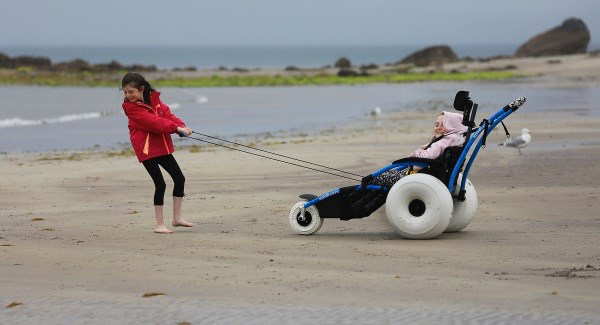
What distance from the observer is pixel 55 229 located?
9.71 m

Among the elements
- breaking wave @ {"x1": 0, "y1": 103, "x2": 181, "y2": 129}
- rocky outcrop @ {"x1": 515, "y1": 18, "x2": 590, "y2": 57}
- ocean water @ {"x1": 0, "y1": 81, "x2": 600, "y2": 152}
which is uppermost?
rocky outcrop @ {"x1": 515, "y1": 18, "x2": 590, "y2": 57}

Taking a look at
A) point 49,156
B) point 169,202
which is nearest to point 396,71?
point 49,156

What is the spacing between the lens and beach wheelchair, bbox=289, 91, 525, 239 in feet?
28.5

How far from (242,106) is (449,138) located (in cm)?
2659

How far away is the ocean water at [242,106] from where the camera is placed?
81.0 ft

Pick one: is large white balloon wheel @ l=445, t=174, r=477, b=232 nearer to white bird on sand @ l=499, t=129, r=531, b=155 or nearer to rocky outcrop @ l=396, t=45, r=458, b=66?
white bird on sand @ l=499, t=129, r=531, b=155

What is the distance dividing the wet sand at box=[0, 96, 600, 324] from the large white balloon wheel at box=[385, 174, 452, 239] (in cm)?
16

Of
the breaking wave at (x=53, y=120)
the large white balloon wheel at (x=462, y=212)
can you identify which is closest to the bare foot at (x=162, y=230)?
the large white balloon wheel at (x=462, y=212)

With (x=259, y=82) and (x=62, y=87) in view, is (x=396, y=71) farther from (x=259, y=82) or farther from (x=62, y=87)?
(x=62, y=87)

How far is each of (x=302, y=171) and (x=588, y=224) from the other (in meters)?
5.48

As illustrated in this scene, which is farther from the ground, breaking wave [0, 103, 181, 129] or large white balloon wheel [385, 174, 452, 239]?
large white balloon wheel [385, 174, 452, 239]

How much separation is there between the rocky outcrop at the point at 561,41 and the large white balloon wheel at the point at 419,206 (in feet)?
247

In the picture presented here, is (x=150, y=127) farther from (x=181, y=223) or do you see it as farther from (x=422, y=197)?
(x=422, y=197)

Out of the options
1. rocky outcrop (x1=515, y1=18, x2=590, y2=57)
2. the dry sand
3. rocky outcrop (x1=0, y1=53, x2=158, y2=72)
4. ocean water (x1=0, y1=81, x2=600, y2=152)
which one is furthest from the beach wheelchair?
rocky outcrop (x1=515, y1=18, x2=590, y2=57)
